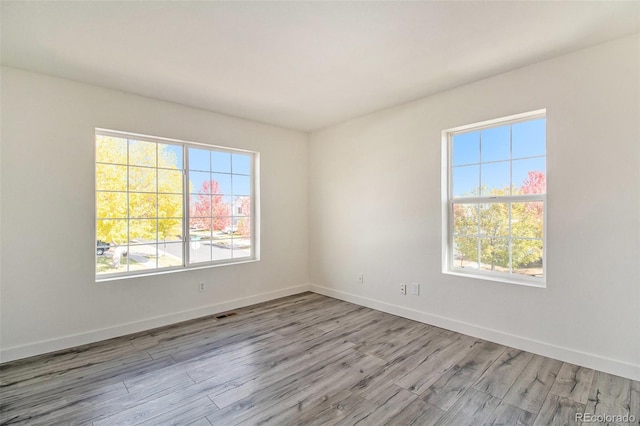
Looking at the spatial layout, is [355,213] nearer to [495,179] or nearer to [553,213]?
[495,179]

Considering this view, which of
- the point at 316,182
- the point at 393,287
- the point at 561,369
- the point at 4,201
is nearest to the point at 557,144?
the point at 561,369

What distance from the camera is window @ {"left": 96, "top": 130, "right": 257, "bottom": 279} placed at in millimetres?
3238

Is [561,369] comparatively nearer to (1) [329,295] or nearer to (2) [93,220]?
(1) [329,295]

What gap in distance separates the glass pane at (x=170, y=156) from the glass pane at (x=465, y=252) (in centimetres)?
346

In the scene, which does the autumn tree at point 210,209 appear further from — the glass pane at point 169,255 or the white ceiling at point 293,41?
the white ceiling at point 293,41

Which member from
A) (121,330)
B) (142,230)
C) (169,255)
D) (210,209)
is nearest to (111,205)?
(142,230)

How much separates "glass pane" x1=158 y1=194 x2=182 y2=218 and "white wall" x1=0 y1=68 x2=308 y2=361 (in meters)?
0.67

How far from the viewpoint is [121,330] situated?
317 cm

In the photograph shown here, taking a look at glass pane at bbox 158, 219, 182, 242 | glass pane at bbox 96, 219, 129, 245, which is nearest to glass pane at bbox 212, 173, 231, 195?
glass pane at bbox 158, 219, 182, 242

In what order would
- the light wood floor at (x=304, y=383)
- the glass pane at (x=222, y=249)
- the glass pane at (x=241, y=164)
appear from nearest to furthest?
the light wood floor at (x=304, y=383) → the glass pane at (x=222, y=249) → the glass pane at (x=241, y=164)

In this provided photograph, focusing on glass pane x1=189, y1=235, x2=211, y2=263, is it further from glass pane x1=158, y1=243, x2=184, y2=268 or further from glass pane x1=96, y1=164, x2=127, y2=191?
glass pane x1=96, y1=164, x2=127, y2=191

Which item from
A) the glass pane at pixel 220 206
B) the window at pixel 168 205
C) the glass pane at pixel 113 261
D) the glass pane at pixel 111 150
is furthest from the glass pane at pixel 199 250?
the glass pane at pixel 111 150

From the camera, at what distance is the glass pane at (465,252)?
10.6 ft

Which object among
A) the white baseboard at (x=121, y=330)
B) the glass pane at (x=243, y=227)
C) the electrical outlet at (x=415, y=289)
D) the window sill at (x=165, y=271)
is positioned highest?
Answer: the glass pane at (x=243, y=227)
